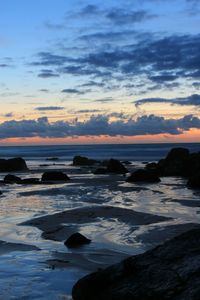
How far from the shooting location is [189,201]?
77.6 feet

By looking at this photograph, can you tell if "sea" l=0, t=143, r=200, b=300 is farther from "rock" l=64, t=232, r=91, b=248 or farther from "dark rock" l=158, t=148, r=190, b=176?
"dark rock" l=158, t=148, r=190, b=176

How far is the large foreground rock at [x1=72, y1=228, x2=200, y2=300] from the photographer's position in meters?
6.88

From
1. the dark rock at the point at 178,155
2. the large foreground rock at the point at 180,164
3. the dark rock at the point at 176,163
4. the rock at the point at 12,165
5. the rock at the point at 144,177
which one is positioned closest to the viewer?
the rock at the point at 144,177

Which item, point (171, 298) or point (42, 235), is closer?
point (171, 298)

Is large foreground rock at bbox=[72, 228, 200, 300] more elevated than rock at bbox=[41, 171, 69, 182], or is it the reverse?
large foreground rock at bbox=[72, 228, 200, 300]

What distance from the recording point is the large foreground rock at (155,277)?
22.6 ft

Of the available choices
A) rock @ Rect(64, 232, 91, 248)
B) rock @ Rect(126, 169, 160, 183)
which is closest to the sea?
rock @ Rect(64, 232, 91, 248)

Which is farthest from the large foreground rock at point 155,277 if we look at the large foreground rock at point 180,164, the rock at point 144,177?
the large foreground rock at point 180,164

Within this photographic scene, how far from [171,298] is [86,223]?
1041 centimetres

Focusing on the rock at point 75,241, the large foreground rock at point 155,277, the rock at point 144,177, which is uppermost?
the large foreground rock at point 155,277

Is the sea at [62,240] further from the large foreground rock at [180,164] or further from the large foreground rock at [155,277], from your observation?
the large foreground rock at [180,164]

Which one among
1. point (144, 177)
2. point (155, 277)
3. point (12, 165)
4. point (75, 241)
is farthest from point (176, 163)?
point (155, 277)

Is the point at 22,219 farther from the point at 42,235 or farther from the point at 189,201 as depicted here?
the point at 189,201

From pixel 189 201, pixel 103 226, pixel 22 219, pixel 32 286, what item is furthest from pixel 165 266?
pixel 189 201
